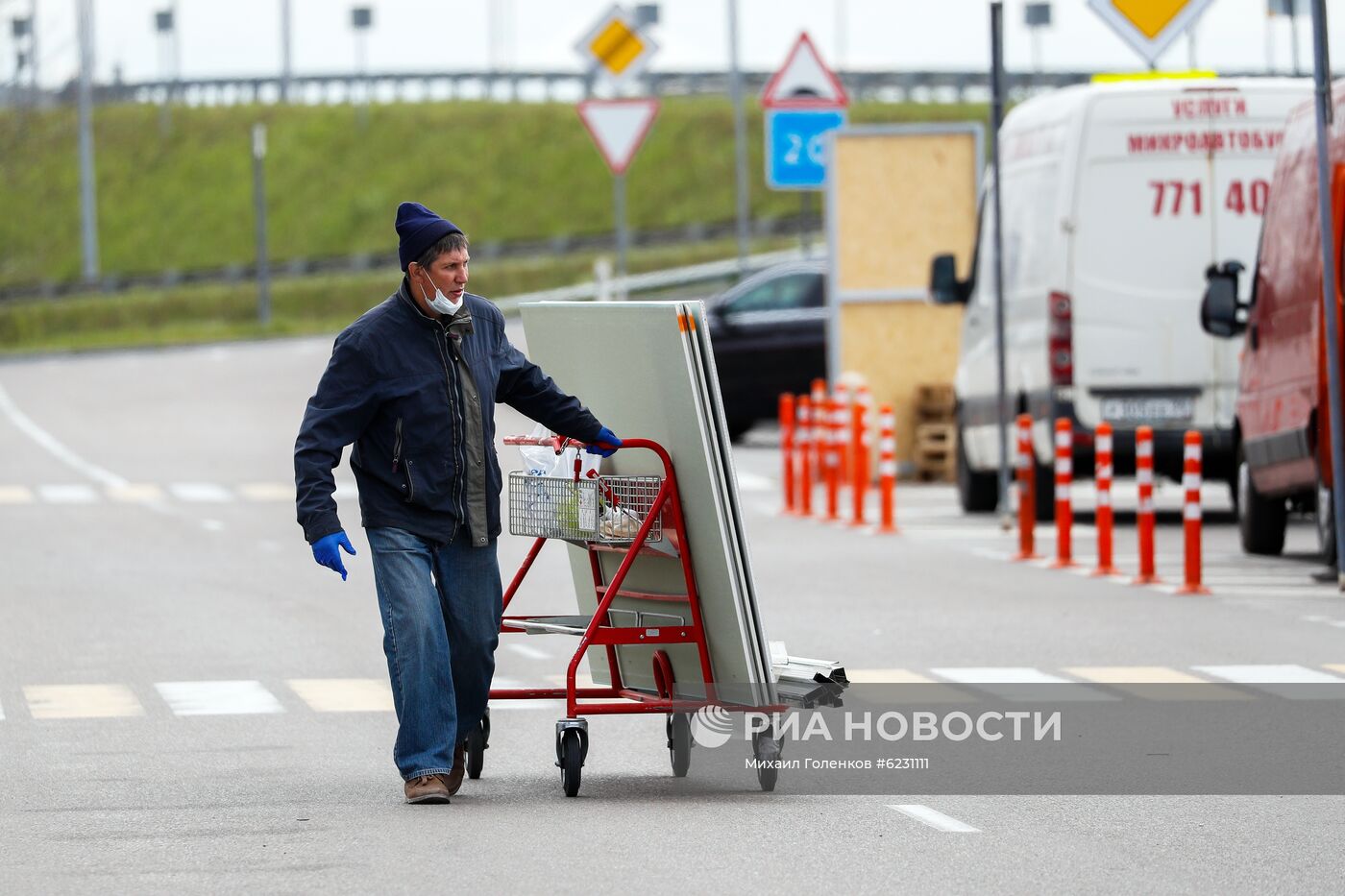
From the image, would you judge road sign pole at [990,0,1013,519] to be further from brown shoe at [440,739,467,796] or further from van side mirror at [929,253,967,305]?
brown shoe at [440,739,467,796]

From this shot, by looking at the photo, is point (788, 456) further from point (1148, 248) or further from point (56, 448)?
point (56, 448)

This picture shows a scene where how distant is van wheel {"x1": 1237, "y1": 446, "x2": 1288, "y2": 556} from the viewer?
1866cm

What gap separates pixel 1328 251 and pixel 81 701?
298 inches

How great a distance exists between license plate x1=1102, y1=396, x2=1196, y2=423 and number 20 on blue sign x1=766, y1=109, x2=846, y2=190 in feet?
31.7

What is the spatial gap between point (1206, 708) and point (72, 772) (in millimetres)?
4382

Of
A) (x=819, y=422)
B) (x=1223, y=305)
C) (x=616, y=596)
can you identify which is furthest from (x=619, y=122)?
(x=616, y=596)

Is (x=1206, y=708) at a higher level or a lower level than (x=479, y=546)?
lower

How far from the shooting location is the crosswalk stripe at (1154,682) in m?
11.8

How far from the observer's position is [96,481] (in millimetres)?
27281

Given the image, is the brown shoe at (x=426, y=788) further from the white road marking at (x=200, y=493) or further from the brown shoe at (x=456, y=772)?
the white road marking at (x=200, y=493)

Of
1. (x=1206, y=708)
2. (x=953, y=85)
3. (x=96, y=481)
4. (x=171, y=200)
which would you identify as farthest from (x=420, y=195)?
(x=1206, y=708)

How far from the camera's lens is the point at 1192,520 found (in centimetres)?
1631

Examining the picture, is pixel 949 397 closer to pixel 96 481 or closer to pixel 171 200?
pixel 96 481

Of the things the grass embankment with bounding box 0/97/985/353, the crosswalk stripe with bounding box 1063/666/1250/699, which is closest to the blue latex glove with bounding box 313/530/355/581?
the crosswalk stripe with bounding box 1063/666/1250/699
